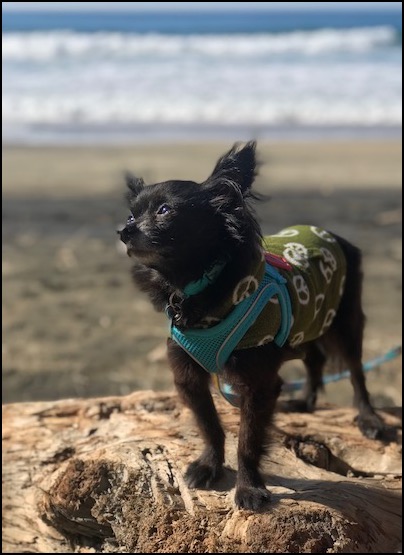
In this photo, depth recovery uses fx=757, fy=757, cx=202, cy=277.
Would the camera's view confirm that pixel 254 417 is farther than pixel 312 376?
No

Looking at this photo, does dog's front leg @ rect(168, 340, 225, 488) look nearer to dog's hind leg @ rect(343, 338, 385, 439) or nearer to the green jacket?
the green jacket

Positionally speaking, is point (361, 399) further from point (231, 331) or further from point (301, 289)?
point (231, 331)

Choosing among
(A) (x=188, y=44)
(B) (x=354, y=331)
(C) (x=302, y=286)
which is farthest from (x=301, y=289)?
(A) (x=188, y=44)

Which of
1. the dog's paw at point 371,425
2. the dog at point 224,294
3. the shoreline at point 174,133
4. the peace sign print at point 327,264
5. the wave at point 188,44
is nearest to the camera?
the dog at point 224,294

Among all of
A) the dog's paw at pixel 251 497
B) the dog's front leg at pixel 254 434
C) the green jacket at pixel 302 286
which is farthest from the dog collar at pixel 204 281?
the dog's paw at pixel 251 497

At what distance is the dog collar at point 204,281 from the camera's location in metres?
3.08

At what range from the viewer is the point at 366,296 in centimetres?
736

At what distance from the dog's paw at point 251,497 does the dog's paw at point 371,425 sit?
982mm

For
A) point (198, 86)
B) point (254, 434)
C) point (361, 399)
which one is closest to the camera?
point (254, 434)

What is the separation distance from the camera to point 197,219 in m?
2.99

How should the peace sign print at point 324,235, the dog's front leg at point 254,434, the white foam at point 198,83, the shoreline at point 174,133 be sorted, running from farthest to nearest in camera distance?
the white foam at point 198,83, the shoreline at point 174,133, the peace sign print at point 324,235, the dog's front leg at point 254,434

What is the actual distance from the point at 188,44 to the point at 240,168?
103ft

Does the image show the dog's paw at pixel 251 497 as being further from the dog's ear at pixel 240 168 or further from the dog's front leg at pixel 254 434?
the dog's ear at pixel 240 168

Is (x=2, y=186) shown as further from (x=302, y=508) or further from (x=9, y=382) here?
(x=302, y=508)
